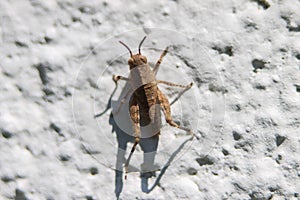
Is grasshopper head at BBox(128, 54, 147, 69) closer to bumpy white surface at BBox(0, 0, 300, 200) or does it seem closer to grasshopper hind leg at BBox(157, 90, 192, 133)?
bumpy white surface at BBox(0, 0, 300, 200)

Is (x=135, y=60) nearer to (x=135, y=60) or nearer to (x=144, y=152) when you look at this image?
(x=135, y=60)

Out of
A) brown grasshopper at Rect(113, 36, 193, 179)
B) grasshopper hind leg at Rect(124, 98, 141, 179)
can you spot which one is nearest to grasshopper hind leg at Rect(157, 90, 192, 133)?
brown grasshopper at Rect(113, 36, 193, 179)

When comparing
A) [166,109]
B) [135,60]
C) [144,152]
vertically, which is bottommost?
[144,152]

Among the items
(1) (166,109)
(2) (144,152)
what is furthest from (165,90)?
(2) (144,152)

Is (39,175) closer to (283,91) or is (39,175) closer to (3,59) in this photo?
(3,59)

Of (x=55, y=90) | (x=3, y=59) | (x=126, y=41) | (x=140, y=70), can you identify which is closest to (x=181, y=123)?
(x=140, y=70)
